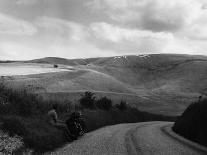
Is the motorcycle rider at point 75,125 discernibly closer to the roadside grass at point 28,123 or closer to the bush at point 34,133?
the roadside grass at point 28,123

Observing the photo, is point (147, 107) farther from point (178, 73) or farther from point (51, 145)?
point (51, 145)

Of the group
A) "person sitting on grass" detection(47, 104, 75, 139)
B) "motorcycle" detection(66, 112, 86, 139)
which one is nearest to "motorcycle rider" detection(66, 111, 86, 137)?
"motorcycle" detection(66, 112, 86, 139)

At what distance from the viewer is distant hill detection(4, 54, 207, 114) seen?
96381mm

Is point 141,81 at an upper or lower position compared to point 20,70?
lower

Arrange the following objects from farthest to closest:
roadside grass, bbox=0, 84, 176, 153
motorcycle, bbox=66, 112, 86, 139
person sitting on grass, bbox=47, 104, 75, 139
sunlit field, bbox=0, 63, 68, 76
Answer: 1. sunlit field, bbox=0, 63, 68, 76
2. motorcycle, bbox=66, 112, 86, 139
3. person sitting on grass, bbox=47, 104, 75, 139
4. roadside grass, bbox=0, 84, 176, 153

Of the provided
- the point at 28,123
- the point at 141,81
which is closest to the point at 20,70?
the point at 141,81

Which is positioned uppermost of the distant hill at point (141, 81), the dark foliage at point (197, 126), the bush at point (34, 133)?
the bush at point (34, 133)

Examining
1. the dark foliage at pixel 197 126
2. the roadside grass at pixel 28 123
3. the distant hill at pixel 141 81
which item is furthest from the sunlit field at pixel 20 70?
the roadside grass at pixel 28 123

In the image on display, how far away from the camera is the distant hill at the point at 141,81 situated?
316 ft

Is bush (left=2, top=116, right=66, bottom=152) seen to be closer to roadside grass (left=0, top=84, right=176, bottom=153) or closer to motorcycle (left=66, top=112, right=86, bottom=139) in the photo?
roadside grass (left=0, top=84, right=176, bottom=153)

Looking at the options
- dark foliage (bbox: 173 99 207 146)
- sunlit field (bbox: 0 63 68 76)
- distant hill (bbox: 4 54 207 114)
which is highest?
dark foliage (bbox: 173 99 207 146)

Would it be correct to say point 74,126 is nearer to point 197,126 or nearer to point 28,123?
point 28,123

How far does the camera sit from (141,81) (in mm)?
153625

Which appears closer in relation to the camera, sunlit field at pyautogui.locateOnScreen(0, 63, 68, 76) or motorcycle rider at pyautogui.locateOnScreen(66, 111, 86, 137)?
motorcycle rider at pyautogui.locateOnScreen(66, 111, 86, 137)
